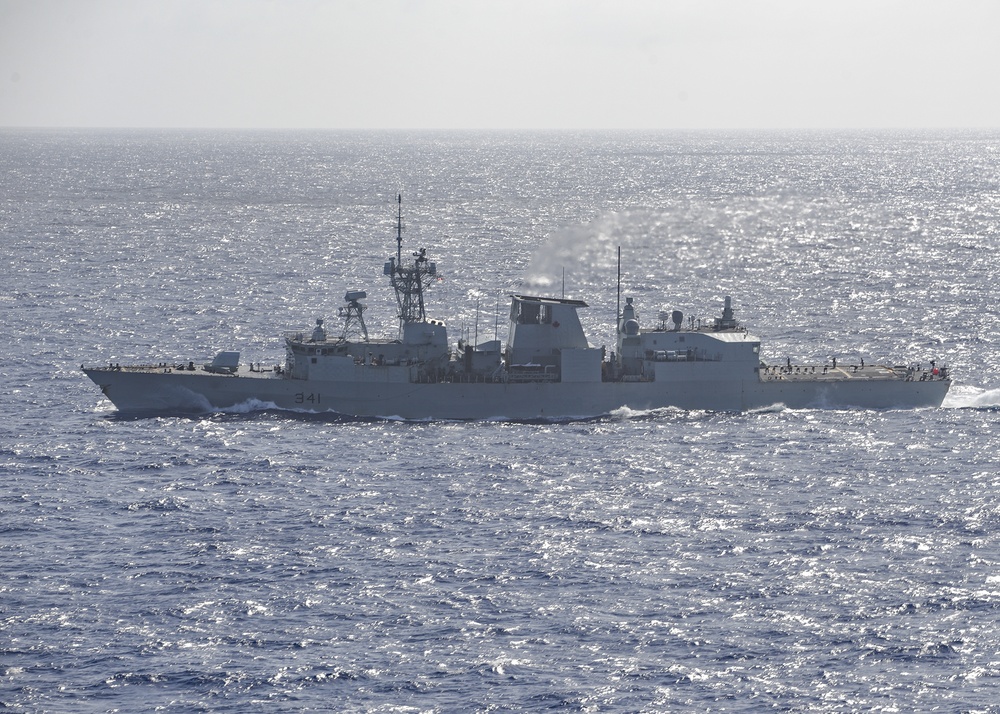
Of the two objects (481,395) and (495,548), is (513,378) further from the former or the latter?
(495,548)

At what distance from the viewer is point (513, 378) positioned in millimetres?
69562

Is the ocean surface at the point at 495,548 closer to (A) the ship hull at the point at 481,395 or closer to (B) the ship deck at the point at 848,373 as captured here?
(A) the ship hull at the point at 481,395

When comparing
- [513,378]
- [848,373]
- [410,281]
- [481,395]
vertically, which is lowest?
[481,395]

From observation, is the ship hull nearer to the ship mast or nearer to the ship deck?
the ship deck

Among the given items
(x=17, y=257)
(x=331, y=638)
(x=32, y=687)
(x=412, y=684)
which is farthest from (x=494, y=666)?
(x=17, y=257)

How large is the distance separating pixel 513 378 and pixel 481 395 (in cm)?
199

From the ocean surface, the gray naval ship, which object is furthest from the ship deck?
the ocean surface

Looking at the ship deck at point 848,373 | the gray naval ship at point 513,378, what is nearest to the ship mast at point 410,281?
the gray naval ship at point 513,378

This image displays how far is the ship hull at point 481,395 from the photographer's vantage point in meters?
69.1

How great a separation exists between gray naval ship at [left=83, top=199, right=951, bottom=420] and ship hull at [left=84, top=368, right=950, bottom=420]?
5cm

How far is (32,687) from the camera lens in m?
38.1

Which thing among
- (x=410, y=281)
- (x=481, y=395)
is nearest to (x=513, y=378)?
(x=481, y=395)

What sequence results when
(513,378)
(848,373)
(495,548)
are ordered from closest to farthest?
(495,548)
(513,378)
(848,373)

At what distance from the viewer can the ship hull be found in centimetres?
6906
